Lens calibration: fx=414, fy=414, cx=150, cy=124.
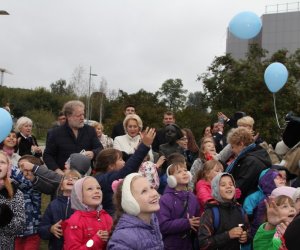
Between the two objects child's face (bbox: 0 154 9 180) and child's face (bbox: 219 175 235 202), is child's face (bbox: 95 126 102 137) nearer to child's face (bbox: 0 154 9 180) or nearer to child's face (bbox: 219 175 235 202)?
child's face (bbox: 0 154 9 180)

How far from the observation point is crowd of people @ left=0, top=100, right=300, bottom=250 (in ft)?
10.1

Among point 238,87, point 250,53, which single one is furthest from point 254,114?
point 250,53

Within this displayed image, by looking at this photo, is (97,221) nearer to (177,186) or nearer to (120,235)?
(120,235)

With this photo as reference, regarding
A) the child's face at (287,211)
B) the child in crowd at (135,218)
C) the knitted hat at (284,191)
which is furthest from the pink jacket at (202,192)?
the child in crowd at (135,218)

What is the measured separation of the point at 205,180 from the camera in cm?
469

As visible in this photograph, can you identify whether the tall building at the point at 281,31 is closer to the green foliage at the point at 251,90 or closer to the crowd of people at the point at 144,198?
the green foliage at the point at 251,90

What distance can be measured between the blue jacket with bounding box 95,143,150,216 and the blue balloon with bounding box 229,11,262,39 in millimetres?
5029

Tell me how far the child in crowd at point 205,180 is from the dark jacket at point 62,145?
54.1 inches

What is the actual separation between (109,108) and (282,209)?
3802 centimetres

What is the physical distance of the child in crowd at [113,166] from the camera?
373 cm

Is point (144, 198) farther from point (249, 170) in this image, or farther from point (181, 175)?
point (249, 170)

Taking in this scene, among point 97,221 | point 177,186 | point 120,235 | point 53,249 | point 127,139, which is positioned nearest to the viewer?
point 120,235

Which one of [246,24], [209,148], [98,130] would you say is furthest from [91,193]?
[246,24]

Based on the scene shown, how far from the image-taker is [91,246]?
3.32 metres
